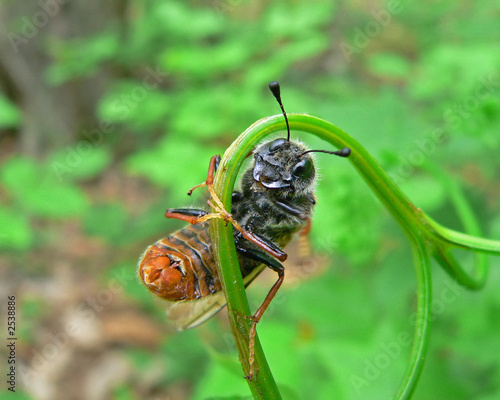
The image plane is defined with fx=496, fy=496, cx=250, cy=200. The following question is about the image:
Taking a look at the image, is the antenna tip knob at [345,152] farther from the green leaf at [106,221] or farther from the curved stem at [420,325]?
the green leaf at [106,221]

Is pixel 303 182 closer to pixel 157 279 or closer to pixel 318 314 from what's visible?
pixel 157 279

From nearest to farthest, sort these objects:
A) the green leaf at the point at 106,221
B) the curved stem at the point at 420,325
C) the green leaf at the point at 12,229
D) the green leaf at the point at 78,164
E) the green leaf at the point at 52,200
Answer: the curved stem at the point at 420,325
the green leaf at the point at 12,229
the green leaf at the point at 52,200
the green leaf at the point at 78,164
the green leaf at the point at 106,221

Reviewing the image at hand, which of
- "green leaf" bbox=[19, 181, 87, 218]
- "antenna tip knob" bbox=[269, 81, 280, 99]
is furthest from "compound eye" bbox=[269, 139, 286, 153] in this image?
"green leaf" bbox=[19, 181, 87, 218]

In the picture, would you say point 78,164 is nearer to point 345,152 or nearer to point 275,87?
point 275,87

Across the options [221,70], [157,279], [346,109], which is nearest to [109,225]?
[221,70]

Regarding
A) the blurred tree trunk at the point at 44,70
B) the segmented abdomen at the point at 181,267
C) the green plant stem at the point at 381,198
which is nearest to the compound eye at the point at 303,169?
the green plant stem at the point at 381,198

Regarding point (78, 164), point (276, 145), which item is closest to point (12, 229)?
point (78, 164)
